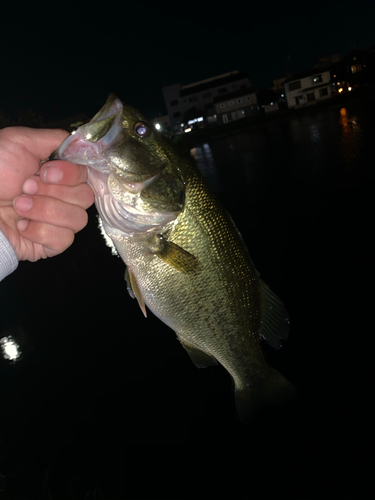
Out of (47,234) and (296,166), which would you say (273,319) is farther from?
(296,166)

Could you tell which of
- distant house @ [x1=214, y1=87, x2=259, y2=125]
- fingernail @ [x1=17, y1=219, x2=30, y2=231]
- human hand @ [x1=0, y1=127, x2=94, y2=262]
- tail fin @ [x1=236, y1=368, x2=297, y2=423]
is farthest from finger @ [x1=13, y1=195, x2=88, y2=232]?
distant house @ [x1=214, y1=87, x2=259, y2=125]

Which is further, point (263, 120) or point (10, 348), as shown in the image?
point (263, 120)

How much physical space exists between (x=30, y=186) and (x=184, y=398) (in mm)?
3253

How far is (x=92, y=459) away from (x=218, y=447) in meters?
1.41

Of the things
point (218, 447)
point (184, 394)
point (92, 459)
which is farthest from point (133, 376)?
point (218, 447)

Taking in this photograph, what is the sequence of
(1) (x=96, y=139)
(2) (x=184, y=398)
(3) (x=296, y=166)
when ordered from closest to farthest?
(1) (x=96, y=139) → (2) (x=184, y=398) → (3) (x=296, y=166)

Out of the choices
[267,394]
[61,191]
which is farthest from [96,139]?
[267,394]

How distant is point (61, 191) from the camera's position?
1.84 metres

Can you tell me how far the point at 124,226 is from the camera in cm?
168

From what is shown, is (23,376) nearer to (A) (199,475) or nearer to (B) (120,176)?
(A) (199,475)

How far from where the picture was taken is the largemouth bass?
1569 millimetres

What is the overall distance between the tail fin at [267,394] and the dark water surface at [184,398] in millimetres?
1611

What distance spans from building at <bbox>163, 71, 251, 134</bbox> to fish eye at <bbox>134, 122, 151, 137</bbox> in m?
54.5

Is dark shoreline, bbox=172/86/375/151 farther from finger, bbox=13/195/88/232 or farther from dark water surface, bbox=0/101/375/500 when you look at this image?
finger, bbox=13/195/88/232
